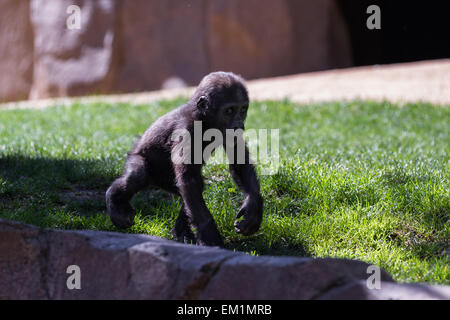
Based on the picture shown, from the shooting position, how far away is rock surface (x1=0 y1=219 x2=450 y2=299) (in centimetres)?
329

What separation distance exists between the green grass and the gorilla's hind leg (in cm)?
27

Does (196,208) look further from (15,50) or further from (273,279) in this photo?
(15,50)

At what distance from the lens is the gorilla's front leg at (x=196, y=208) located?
442 cm

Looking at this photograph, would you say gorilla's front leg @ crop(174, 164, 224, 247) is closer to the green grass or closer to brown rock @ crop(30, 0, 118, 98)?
the green grass

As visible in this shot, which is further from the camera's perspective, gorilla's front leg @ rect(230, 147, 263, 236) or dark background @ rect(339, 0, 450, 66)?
dark background @ rect(339, 0, 450, 66)

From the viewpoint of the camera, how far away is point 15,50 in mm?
15656

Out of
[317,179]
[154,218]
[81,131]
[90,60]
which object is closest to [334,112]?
[81,131]

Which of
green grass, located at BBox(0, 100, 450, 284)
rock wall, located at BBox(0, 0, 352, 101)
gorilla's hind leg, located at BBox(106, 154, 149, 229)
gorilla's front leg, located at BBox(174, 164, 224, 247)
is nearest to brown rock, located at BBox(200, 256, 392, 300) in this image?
gorilla's front leg, located at BBox(174, 164, 224, 247)

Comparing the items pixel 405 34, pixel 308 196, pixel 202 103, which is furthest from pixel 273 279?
pixel 405 34

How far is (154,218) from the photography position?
542cm

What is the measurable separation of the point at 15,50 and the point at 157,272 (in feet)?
44.8

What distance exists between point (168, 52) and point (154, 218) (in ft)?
32.8

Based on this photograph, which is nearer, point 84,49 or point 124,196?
point 124,196
